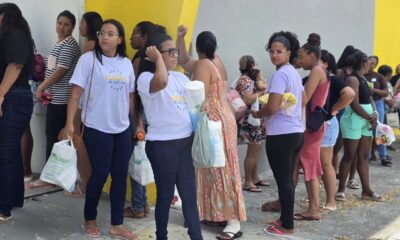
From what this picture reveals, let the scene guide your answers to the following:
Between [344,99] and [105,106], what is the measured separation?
Answer: 2.57 m

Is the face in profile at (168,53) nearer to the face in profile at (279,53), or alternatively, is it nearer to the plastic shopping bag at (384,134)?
the face in profile at (279,53)

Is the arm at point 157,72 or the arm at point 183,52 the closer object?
the arm at point 157,72

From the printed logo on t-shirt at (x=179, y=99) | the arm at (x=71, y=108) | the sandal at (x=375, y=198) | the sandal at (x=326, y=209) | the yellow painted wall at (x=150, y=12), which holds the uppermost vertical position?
the yellow painted wall at (x=150, y=12)

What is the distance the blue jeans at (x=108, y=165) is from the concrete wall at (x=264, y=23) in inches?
91.7

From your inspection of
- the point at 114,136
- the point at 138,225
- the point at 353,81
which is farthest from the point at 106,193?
the point at 353,81

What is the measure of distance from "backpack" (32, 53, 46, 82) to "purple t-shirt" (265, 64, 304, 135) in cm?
240

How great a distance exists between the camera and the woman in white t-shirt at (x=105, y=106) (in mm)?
4102

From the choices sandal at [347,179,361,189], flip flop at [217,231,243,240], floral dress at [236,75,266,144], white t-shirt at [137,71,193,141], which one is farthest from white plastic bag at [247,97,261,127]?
white t-shirt at [137,71,193,141]

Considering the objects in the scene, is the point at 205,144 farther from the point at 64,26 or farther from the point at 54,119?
the point at 64,26

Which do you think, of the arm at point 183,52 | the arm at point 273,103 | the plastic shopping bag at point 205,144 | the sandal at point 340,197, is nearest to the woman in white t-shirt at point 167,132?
the plastic shopping bag at point 205,144

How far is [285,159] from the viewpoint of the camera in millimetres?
4691

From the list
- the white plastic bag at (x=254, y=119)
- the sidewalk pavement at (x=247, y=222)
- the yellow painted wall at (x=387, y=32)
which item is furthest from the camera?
the yellow painted wall at (x=387, y=32)

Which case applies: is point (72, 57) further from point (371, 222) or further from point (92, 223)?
point (371, 222)

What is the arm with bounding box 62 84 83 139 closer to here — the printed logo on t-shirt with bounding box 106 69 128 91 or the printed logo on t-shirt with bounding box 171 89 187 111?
the printed logo on t-shirt with bounding box 106 69 128 91
